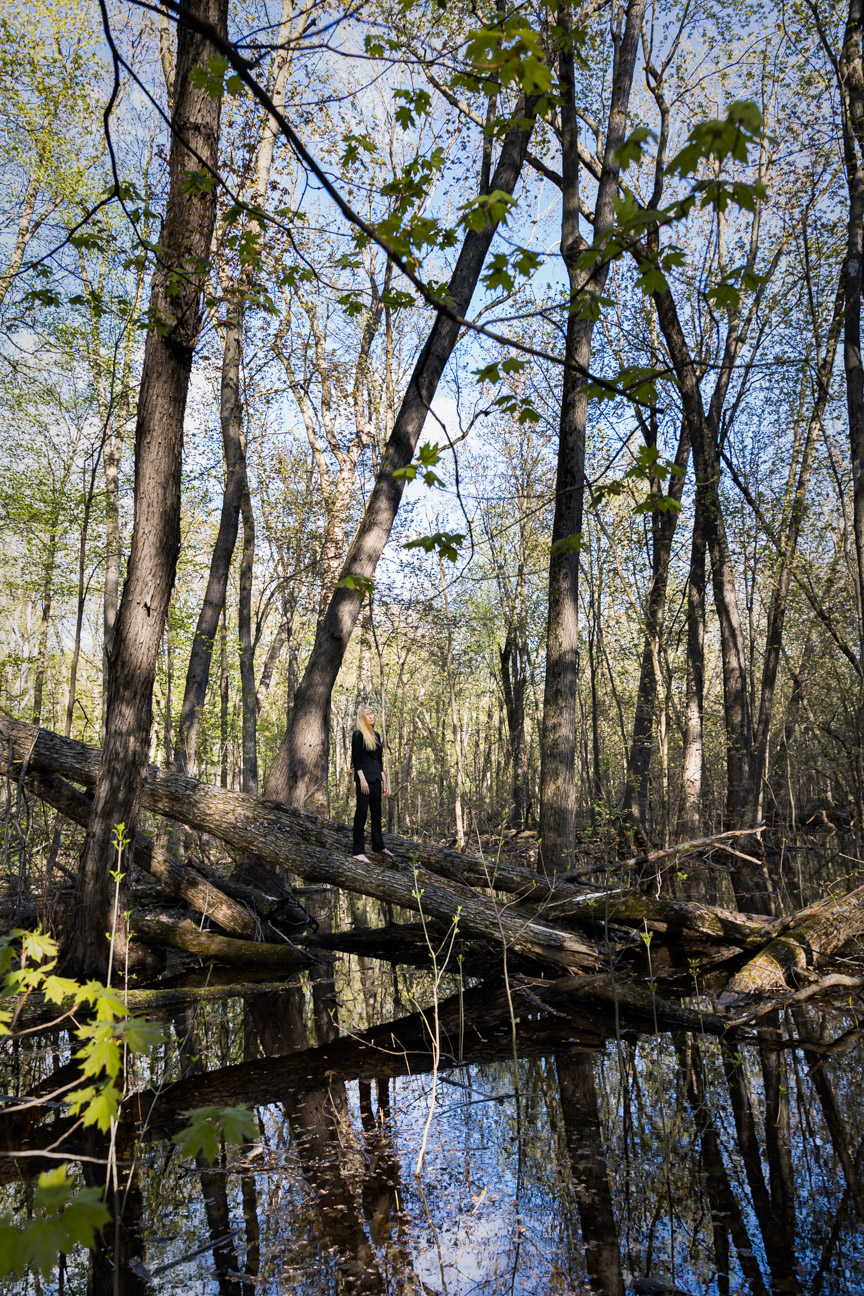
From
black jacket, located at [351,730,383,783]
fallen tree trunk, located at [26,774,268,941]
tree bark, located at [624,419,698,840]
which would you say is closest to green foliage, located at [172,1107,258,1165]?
black jacket, located at [351,730,383,783]

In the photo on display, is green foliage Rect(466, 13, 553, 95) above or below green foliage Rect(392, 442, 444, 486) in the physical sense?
above

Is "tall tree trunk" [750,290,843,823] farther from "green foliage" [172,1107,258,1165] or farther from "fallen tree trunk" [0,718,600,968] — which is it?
"green foliage" [172,1107,258,1165]

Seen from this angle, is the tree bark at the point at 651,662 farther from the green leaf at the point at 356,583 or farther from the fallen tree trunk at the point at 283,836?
the green leaf at the point at 356,583

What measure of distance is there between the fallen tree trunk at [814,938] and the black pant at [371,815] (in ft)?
11.9

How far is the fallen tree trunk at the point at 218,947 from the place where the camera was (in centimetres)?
796

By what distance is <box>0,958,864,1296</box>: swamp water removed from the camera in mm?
2848

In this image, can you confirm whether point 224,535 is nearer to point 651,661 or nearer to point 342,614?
point 342,614

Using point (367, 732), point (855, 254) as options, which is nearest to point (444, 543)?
point (367, 732)

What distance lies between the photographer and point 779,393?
14477 mm

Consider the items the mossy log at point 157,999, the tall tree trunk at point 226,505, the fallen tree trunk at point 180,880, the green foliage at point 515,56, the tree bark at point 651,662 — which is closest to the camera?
the green foliage at point 515,56

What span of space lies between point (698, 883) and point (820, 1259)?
10053mm

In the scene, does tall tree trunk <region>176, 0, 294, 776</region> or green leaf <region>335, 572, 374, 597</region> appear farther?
tall tree trunk <region>176, 0, 294, 776</region>

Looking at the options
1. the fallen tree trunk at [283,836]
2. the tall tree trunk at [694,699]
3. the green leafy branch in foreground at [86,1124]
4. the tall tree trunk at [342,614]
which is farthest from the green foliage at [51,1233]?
the tall tree trunk at [694,699]

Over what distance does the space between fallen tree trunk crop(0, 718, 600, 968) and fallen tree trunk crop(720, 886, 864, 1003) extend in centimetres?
165
